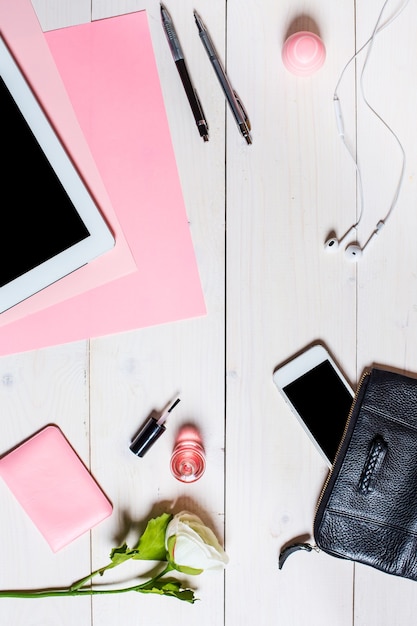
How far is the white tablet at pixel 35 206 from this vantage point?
64 cm

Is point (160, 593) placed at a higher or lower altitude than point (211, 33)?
lower

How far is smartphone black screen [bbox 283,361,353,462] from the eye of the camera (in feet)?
2.26

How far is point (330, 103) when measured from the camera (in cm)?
70

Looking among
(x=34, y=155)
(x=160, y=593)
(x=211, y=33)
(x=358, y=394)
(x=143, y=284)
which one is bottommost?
(x=160, y=593)

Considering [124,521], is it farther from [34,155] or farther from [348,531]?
[34,155]

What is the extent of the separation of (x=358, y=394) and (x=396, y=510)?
0.47 ft

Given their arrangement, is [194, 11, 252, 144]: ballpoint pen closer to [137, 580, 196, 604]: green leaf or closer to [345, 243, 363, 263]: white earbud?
[345, 243, 363, 263]: white earbud

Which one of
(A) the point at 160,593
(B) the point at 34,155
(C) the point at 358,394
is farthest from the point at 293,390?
(B) the point at 34,155

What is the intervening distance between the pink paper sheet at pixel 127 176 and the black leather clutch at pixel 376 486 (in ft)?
0.87

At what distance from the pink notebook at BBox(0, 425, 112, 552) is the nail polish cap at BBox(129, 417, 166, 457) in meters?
0.07

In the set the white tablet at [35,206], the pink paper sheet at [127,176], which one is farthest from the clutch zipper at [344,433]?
the white tablet at [35,206]

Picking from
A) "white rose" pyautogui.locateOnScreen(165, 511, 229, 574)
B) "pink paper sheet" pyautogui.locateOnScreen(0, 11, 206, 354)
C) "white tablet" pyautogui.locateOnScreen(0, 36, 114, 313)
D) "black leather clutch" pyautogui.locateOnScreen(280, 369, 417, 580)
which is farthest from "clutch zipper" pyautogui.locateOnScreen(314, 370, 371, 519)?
"white tablet" pyautogui.locateOnScreen(0, 36, 114, 313)

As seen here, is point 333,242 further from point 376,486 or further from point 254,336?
point 376,486

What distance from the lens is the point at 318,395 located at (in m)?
0.69
